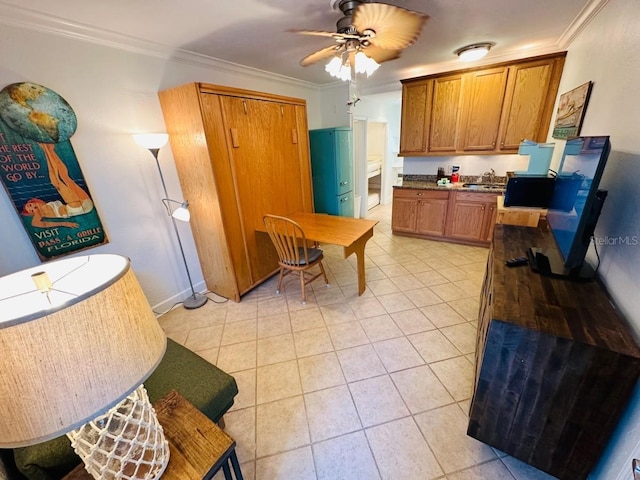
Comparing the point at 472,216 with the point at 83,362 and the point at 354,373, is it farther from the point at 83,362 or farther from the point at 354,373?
the point at 83,362

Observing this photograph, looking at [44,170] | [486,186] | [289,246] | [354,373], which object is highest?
[44,170]

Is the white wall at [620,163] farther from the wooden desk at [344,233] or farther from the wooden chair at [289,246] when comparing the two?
the wooden chair at [289,246]

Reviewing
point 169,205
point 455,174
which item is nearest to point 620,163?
point 455,174

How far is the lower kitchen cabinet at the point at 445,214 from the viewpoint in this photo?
3.57 m

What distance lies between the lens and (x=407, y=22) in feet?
4.87

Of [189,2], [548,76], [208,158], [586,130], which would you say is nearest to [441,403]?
[586,130]

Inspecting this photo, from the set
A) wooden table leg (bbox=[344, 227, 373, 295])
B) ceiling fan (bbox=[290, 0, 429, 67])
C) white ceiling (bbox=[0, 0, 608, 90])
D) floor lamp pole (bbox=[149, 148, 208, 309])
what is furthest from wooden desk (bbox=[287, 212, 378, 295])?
white ceiling (bbox=[0, 0, 608, 90])

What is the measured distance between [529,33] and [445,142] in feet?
4.65

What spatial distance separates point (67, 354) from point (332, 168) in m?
3.78

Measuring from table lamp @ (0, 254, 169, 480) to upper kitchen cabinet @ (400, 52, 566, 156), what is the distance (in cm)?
415

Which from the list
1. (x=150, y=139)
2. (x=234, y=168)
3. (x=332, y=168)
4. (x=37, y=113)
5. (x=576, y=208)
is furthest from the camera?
(x=332, y=168)

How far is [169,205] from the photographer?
2582 mm

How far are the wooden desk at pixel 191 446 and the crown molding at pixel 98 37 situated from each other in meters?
2.46

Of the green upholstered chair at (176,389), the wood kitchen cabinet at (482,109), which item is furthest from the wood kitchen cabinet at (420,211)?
the green upholstered chair at (176,389)
